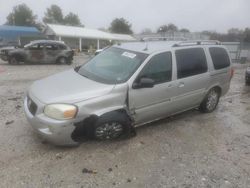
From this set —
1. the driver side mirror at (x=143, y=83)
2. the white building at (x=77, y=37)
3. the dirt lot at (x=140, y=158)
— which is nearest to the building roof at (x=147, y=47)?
the driver side mirror at (x=143, y=83)

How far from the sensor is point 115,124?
4078 millimetres

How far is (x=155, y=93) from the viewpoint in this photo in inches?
177

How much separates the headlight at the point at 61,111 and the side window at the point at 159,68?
53.5 inches

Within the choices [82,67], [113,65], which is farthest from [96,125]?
[82,67]

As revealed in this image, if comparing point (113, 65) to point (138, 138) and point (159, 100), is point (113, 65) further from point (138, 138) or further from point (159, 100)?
point (138, 138)

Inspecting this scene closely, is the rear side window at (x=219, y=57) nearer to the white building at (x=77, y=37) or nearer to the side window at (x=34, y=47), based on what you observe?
the side window at (x=34, y=47)

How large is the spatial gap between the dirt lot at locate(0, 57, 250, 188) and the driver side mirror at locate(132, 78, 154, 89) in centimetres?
103

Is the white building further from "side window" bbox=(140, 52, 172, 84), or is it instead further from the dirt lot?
"side window" bbox=(140, 52, 172, 84)

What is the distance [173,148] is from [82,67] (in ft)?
7.93

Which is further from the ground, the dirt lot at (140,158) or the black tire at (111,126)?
the black tire at (111,126)

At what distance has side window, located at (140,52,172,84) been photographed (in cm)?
439

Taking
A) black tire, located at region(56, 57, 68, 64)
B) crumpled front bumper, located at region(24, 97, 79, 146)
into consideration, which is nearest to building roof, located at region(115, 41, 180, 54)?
crumpled front bumper, located at region(24, 97, 79, 146)

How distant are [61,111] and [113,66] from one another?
58.8 inches

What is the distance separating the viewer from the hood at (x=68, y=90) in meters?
3.73
